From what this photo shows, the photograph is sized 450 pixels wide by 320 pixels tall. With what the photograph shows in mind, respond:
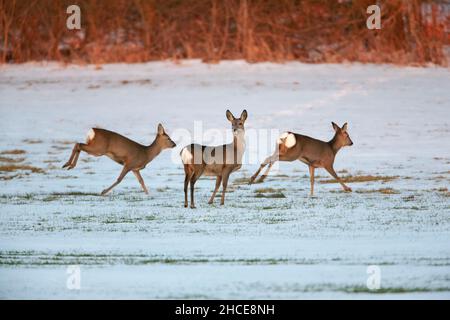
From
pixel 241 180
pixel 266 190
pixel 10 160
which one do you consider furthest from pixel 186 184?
pixel 10 160

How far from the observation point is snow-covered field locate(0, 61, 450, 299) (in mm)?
9930

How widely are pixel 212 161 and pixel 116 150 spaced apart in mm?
2232

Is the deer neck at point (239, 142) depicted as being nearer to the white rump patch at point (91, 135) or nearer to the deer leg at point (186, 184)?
the deer leg at point (186, 184)

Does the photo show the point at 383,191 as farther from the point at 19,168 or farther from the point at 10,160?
the point at 10,160

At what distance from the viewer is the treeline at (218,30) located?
3184cm

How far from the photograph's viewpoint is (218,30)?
33.2 metres

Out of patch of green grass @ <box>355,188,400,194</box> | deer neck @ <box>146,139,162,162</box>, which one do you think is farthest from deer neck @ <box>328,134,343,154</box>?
deer neck @ <box>146,139,162,162</box>

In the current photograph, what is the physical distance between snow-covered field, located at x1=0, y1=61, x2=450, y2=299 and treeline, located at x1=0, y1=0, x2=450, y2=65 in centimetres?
120

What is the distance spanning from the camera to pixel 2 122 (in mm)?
26406

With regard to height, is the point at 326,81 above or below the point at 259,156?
above
